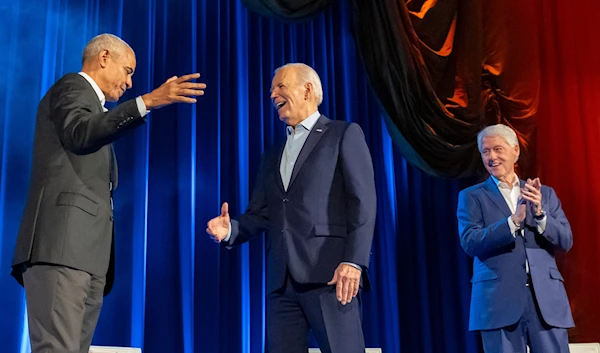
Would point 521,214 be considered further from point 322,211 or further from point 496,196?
point 322,211

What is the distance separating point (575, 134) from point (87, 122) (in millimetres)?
3199

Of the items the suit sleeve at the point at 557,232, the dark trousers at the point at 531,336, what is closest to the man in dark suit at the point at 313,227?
the dark trousers at the point at 531,336

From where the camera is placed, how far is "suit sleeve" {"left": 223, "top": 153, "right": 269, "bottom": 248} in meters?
2.61

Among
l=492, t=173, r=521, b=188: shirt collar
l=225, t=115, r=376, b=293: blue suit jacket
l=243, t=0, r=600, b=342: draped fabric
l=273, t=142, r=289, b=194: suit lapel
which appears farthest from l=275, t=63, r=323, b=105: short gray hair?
l=243, t=0, r=600, b=342: draped fabric

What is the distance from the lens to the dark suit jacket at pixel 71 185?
6.89ft

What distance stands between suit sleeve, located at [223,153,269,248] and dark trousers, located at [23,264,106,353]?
630 millimetres

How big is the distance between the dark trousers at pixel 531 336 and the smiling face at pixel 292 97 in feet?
4.08

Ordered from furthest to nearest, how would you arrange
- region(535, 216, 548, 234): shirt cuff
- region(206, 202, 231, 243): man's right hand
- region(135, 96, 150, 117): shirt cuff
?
region(535, 216, 548, 234): shirt cuff, region(206, 202, 231, 243): man's right hand, region(135, 96, 150, 117): shirt cuff

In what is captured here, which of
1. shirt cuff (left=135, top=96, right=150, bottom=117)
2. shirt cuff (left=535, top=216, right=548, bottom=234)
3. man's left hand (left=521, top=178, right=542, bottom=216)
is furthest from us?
shirt cuff (left=535, top=216, right=548, bottom=234)

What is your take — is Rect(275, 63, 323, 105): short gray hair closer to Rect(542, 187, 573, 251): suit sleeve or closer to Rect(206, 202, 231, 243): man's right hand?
Rect(206, 202, 231, 243): man's right hand

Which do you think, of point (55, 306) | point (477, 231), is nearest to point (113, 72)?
point (55, 306)

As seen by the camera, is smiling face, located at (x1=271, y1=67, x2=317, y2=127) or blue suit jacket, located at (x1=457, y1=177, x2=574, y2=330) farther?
blue suit jacket, located at (x1=457, y1=177, x2=574, y2=330)

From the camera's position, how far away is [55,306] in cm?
204

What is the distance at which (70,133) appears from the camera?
6.96ft
